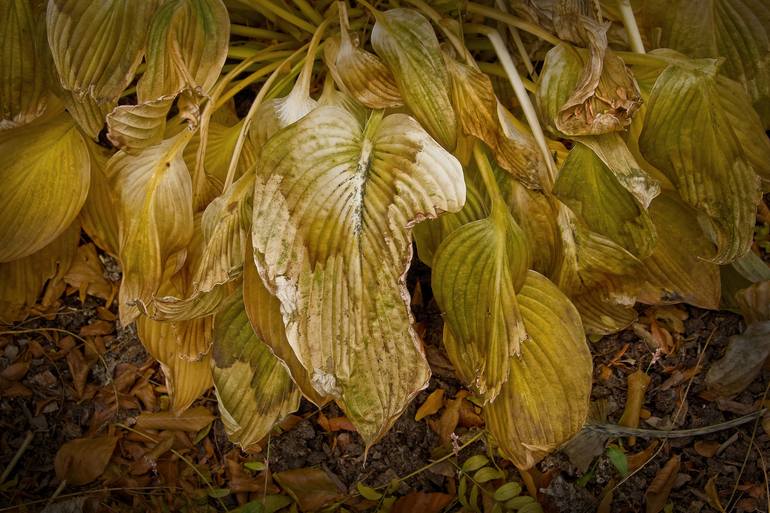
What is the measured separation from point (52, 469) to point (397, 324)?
28.5 inches

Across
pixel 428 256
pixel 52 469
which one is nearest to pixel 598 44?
pixel 428 256

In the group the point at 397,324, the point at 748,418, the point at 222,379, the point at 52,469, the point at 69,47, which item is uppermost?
the point at 69,47

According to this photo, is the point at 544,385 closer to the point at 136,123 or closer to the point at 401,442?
the point at 401,442

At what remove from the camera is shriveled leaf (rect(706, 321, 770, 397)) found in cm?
116

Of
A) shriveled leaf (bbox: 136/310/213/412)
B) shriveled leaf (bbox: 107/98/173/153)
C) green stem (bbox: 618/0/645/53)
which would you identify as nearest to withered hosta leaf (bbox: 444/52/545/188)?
green stem (bbox: 618/0/645/53)

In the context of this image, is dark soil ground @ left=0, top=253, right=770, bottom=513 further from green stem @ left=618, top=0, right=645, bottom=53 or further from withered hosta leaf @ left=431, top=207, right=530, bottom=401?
green stem @ left=618, top=0, right=645, bottom=53

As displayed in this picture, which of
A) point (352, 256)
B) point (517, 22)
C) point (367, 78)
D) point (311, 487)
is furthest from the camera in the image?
point (311, 487)

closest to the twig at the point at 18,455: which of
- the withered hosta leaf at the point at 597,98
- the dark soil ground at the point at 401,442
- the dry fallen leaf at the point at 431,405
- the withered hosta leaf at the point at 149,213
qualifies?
the dark soil ground at the point at 401,442

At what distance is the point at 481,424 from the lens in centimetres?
122

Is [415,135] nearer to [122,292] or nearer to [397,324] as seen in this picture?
[397,324]

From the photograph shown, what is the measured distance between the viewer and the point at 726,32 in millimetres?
1109

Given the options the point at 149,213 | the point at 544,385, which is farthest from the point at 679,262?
the point at 149,213

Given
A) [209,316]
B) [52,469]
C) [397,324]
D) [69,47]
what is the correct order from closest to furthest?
[397,324] → [69,47] → [209,316] → [52,469]

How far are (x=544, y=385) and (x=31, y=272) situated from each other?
0.86 m
